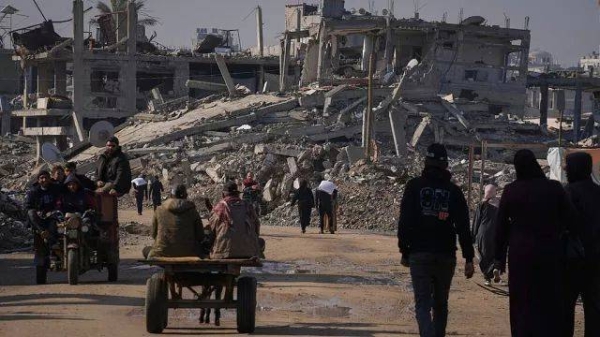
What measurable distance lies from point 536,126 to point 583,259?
5082 centimetres

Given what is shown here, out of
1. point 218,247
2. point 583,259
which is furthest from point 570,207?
point 218,247

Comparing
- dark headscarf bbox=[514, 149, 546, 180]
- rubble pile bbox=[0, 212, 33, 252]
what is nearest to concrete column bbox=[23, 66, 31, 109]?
rubble pile bbox=[0, 212, 33, 252]

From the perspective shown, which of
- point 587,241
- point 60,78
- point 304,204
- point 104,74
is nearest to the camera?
point 587,241

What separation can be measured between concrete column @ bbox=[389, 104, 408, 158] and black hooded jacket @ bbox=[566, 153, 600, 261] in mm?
37759

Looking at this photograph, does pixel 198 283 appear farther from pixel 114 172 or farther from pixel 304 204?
pixel 304 204

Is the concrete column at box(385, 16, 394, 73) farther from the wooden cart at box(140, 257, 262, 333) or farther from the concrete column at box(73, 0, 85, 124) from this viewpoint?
the wooden cart at box(140, 257, 262, 333)

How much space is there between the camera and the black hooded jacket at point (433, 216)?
371 inches

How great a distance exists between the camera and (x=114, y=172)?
644 inches

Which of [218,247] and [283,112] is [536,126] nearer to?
[283,112]

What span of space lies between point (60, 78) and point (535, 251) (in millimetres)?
63307

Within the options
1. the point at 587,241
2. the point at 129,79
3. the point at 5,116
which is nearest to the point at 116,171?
the point at 587,241

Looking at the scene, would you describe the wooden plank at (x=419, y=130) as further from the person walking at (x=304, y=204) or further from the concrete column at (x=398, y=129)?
the person walking at (x=304, y=204)

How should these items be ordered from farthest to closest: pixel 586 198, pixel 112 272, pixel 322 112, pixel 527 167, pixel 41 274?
pixel 322 112
pixel 112 272
pixel 41 274
pixel 586 198
pixel 527 167

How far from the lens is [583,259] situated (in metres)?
9.13
